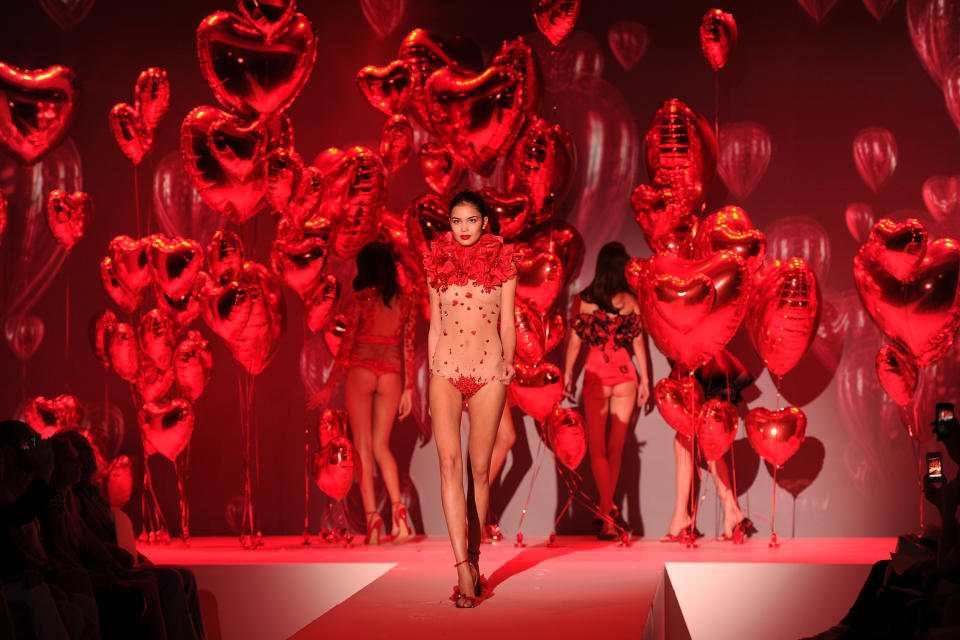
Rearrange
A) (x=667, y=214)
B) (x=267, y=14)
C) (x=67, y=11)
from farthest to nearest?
(x=67, y=11)
(x=667, y=214)
(x=267, y=14)

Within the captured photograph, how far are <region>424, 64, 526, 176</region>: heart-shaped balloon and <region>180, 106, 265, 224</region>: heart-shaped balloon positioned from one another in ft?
3.01

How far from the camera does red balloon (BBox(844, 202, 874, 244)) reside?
23.7ft

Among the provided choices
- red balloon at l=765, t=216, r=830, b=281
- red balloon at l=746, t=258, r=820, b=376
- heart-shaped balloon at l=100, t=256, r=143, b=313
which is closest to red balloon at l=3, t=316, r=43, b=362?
heart-shaped balloon at l=100, t=256, r=143, b=313

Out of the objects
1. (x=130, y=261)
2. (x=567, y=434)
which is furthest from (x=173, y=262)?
(x=567, y=434)

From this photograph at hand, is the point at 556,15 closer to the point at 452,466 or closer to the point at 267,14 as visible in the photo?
the point at 267,14

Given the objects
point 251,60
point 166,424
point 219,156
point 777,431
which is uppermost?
point 251,60

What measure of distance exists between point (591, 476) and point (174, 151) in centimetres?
333

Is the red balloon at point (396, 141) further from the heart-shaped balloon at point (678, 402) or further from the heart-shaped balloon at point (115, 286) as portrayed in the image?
the heart-shaped balloon at point (678, 402)

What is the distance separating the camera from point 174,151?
→ 7629mm

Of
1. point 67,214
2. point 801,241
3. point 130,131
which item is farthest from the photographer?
point 801,241

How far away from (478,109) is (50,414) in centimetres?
306

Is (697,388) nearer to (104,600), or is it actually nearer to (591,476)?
(591,476)

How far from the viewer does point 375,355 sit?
6.46 meters

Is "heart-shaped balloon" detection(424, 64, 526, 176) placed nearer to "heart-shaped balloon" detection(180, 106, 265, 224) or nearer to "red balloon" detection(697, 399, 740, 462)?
"heart-shaped balloon" detection(180, 106, 265, 224)
